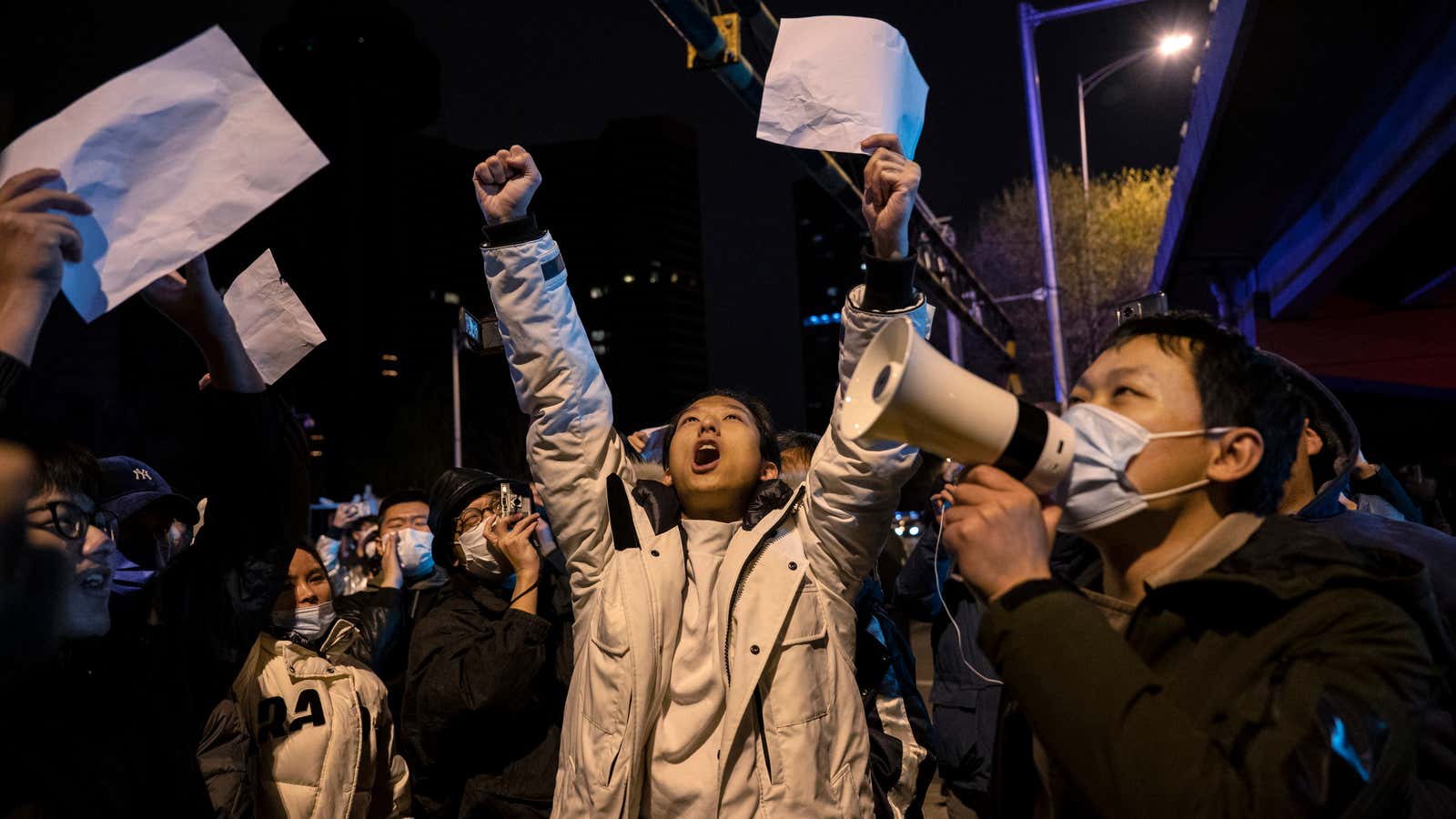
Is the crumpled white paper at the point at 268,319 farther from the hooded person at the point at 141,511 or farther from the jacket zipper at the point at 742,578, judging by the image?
the jacket zipper at the point at 742,578

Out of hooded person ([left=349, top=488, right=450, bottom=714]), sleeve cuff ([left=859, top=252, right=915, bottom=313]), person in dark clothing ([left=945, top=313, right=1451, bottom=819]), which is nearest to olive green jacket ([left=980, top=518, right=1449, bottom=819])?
person in dark clothing ([left=945, top=313, right=1451, bottom=819])

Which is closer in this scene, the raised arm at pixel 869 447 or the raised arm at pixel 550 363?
the raised arm at pixel 869 447

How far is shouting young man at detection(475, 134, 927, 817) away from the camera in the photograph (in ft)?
8.40

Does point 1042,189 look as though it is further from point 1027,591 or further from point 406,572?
point 1027,591

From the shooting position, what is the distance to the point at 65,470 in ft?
6.80

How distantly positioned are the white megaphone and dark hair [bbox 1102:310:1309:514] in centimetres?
36

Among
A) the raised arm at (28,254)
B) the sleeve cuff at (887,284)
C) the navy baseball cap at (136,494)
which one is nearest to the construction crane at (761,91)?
the sleeve cuff at (887,284)

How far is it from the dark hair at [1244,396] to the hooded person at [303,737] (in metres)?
2.94

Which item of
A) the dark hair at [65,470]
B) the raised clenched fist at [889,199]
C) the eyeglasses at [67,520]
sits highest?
the raised clenched fist at [889,199]

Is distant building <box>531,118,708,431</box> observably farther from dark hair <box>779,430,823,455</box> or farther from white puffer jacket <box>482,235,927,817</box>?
white puffer jacket <box>482,235,927,817</box>

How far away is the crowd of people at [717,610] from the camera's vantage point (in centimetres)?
156

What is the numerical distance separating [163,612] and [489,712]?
113 centimetres

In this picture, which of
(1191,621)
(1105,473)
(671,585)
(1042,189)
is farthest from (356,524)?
(1042,189)

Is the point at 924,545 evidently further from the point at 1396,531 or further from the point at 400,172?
the point at 400,172
